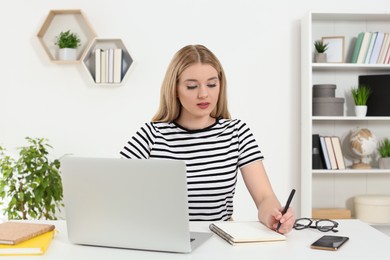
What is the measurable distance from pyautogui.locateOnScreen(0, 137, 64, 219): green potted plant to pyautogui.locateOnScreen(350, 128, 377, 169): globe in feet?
6.63

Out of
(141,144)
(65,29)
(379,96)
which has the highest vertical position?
(65,29)

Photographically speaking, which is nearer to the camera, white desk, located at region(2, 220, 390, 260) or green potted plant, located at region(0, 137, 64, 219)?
white desk, located at region(2, 220, 390, 260)

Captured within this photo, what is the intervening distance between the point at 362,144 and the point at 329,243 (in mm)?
2373

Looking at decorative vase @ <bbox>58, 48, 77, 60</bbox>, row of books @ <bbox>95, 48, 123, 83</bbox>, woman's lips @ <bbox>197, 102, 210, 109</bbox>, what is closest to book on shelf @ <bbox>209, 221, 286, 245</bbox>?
woman's lips @ <bbox>197, 102, 210, 109</bbox>

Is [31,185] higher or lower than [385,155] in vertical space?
lower

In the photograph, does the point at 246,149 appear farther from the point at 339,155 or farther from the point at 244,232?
the point at 339,155

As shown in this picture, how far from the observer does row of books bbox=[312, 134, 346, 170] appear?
373 centimetres

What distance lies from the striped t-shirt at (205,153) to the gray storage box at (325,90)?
68.4 inches

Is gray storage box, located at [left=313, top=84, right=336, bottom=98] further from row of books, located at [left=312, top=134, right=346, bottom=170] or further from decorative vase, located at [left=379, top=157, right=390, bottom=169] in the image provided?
decorative vase, located at [left=379, top=157, right=390, bottom=169]

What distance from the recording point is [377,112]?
378cm

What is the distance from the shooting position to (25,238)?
→ 1.52m

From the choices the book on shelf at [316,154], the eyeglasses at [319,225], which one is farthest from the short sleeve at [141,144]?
the book on shelf at [316,154]

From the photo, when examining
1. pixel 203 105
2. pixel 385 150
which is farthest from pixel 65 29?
pixel 385 150

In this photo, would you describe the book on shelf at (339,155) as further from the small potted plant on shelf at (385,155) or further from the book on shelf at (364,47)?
the book on shelf at (364,47)
